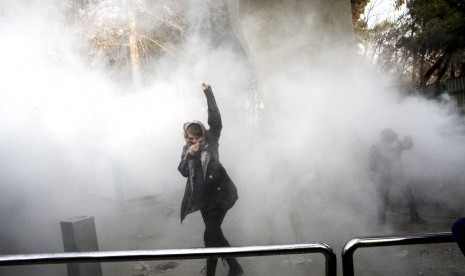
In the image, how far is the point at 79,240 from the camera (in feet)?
10.3

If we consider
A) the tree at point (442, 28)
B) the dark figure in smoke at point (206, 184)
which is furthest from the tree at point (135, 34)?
the tree at point (442, 28)

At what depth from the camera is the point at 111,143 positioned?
8.02m

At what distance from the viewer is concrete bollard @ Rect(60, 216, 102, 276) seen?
3096 millimetres

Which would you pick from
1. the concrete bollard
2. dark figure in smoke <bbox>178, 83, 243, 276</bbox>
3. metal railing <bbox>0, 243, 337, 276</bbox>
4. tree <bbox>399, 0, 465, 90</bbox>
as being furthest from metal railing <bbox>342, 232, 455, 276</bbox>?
tree <bbox>399, 0, 465, 90</bbox>

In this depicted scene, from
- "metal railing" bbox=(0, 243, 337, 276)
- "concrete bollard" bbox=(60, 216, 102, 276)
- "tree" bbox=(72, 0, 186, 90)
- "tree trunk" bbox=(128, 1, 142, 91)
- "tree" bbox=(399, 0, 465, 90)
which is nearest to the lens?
"metal railing" bbox=(0, 243, 337, 276)

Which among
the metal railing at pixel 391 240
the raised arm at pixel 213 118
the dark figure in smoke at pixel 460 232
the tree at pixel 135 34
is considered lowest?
the metal railing at pixel 391 240

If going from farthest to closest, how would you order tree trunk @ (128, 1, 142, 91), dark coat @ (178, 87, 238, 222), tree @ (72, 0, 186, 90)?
1. tree trunk @ (128, 1, 142, 91)
2. tree @ (72, 0, 186, 90)
3. dark coat @ (178, 87, 238, 222)

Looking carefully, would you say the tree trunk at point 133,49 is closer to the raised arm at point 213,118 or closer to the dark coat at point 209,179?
the raised arm at point 213,118

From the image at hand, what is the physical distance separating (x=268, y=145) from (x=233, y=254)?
434 cm

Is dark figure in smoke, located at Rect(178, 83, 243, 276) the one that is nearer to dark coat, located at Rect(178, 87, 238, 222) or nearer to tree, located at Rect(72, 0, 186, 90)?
dark coat, located at Rect(178, 87, 238, 222)

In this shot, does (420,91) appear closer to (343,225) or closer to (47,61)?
(343,225)

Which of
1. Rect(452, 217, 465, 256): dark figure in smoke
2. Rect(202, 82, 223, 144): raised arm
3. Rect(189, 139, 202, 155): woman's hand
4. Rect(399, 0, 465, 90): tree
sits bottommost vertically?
Rect(452, 217, 465, 256): dark figure in smoke

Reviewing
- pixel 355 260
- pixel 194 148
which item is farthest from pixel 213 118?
pixel 355 260

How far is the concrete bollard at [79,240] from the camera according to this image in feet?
10.2
